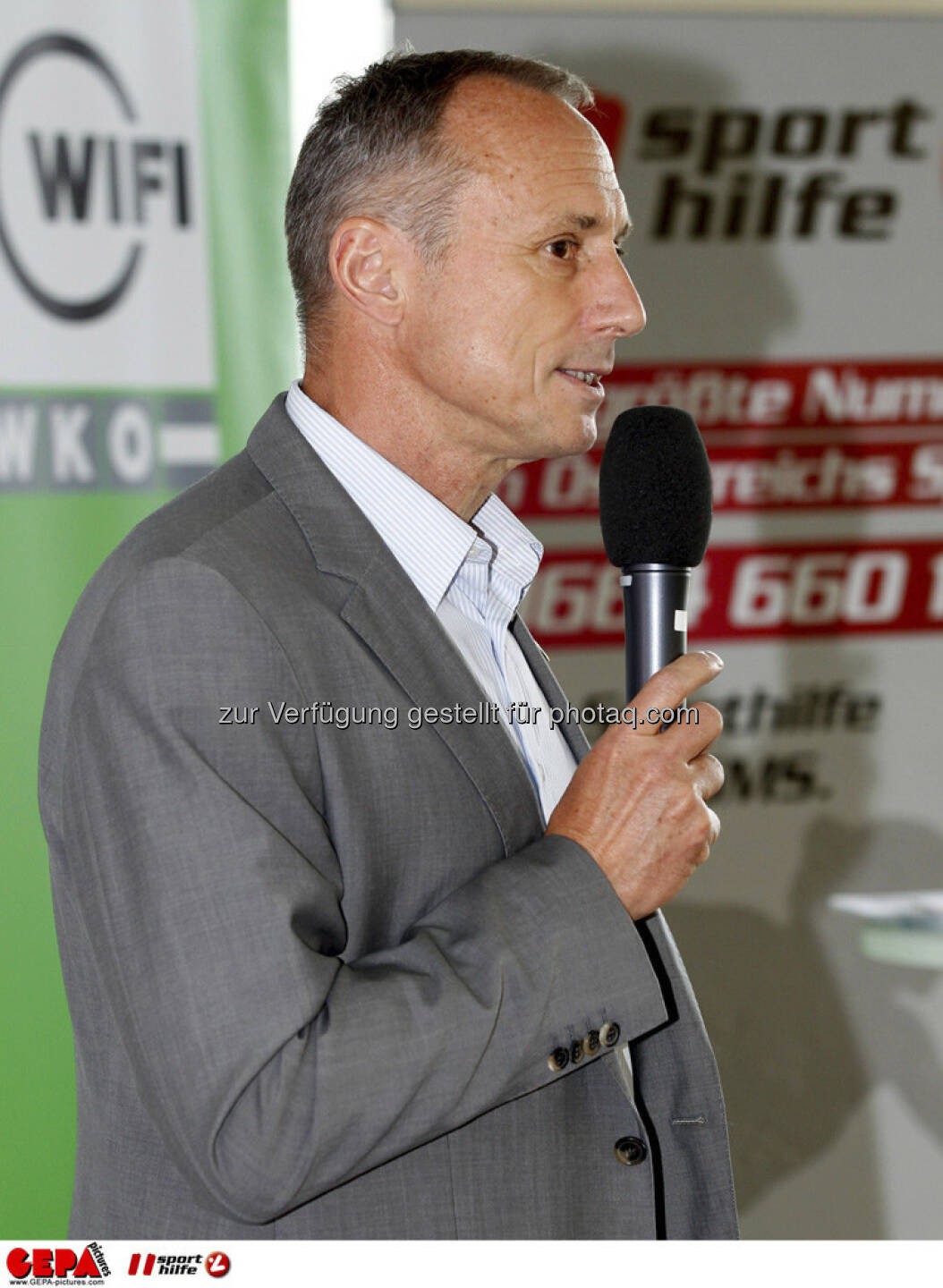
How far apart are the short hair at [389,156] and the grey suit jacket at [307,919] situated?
0.28 m

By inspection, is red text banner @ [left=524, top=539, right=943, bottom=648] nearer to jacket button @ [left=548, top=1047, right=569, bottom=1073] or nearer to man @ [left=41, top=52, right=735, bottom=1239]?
man @ [left=41, top=52, right=735, bottom=1239]

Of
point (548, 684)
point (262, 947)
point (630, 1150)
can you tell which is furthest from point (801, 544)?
point (262, 947)

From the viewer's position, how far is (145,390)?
8.61 feet

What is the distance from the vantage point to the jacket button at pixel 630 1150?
135 cm

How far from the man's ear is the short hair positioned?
0.6 inches

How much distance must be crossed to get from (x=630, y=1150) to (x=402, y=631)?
55 cm

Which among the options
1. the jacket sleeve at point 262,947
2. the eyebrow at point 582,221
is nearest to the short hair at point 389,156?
the eyebrow at point 582,221

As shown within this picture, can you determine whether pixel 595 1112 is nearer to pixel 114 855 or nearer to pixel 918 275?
pixel 114 855

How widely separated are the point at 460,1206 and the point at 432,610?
55 centimetres

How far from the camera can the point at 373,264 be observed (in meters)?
1.54
